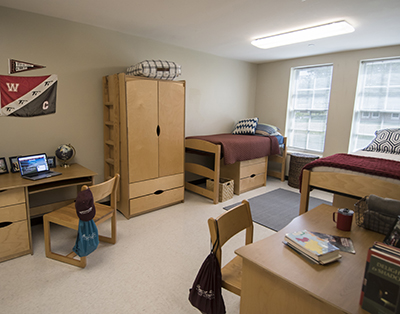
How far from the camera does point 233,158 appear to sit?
3.68m

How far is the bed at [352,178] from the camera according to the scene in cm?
193

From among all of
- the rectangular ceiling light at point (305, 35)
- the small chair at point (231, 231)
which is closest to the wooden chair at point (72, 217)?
the small chair at point (231, 231)

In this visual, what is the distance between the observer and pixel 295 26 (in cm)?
290

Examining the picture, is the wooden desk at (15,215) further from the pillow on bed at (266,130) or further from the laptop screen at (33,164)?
the pillow on bed at (266,130)

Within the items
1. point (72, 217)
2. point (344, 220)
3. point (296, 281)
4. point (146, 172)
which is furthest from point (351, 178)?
point (72, 217)

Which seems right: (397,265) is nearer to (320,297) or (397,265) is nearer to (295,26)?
(320,297)

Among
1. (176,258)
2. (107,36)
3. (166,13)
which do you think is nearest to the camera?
(176,258)

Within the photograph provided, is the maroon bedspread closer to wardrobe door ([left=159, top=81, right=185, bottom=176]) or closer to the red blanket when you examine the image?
wardrobe door ([left=159, top=81, right=185, bottom=176])

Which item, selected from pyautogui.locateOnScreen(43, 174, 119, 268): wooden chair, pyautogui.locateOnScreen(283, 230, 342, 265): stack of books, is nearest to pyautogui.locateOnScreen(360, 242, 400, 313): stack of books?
pyautogui.locateOnScreen(283, 230, 342, 265): stack of books

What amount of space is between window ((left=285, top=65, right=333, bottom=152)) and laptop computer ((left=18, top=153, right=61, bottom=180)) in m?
4.15

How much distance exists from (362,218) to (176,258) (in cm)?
155

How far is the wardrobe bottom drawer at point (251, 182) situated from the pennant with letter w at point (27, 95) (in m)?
2.85

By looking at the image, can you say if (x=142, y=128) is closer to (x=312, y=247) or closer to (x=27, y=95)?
(x=27, y=95)

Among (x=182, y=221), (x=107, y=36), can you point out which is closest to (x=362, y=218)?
(x=182, y=221)
